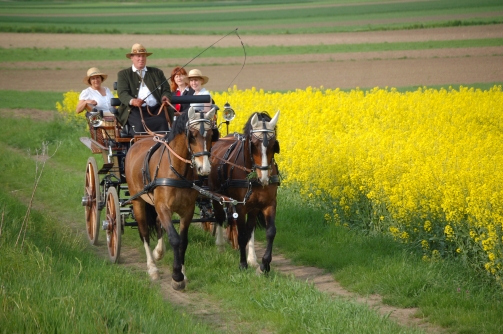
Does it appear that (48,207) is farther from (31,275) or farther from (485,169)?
(485,169)

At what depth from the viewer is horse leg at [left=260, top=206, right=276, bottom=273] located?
9508 millimetres

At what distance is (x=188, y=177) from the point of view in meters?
9.37

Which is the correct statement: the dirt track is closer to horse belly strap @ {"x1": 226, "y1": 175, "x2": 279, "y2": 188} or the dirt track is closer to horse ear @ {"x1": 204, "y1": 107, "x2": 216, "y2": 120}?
horse belly strap @ {"x1": 226, "y1": 175, "x2": 279, "y2": 188}

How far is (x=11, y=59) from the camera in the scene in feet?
161

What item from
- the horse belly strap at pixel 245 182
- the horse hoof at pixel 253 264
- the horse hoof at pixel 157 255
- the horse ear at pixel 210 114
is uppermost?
the horse ear at pixel 210 114

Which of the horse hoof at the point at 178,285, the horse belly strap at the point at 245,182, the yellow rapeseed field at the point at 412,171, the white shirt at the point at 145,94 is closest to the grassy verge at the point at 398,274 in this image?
the yellow rapeseed field at the point at 412,171

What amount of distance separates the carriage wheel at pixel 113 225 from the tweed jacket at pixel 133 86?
3.77ft

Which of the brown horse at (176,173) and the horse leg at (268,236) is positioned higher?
the brown horse at (176,173)

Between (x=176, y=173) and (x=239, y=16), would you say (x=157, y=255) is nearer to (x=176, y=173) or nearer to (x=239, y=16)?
(x=176, y=173)

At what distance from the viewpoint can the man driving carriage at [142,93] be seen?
10.9m

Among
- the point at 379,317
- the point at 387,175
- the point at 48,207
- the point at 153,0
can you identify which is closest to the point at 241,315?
the point at 379,317

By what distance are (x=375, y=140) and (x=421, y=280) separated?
13.6ft

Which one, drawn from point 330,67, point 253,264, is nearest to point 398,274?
point 253,264

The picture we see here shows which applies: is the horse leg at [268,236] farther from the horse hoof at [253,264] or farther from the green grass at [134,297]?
the horse hoof at [253,264]
